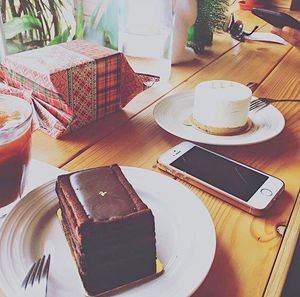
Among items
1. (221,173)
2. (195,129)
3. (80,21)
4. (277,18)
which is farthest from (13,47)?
(277,18)

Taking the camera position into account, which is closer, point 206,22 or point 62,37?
point 62,37

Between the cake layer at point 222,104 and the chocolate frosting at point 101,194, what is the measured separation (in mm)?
302

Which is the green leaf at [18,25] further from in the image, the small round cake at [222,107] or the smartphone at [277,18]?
the smartphone at [277,18]

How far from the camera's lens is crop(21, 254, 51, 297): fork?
36 centimetres

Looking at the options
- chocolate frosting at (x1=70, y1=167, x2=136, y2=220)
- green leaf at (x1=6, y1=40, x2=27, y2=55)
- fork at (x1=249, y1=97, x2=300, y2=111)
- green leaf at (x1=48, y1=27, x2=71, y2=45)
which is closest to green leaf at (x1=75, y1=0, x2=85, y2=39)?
green leaf at (x1=48, y1=27, x2=71, y2=45)

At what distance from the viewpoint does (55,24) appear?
893 mm

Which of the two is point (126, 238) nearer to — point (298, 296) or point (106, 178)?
point (106, 178)

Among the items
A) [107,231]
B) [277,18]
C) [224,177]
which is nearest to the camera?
[107,231]

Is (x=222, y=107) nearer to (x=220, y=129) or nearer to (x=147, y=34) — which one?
(x=220, y=129)

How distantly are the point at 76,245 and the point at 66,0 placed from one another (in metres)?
0.67

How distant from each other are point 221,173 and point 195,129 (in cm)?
15

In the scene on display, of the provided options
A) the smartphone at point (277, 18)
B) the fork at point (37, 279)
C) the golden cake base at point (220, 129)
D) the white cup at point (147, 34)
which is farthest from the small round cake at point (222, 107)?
the smartphone at point (277, 18)

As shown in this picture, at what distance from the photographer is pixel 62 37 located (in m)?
0.91

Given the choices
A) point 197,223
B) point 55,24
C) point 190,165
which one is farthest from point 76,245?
point 55,24
